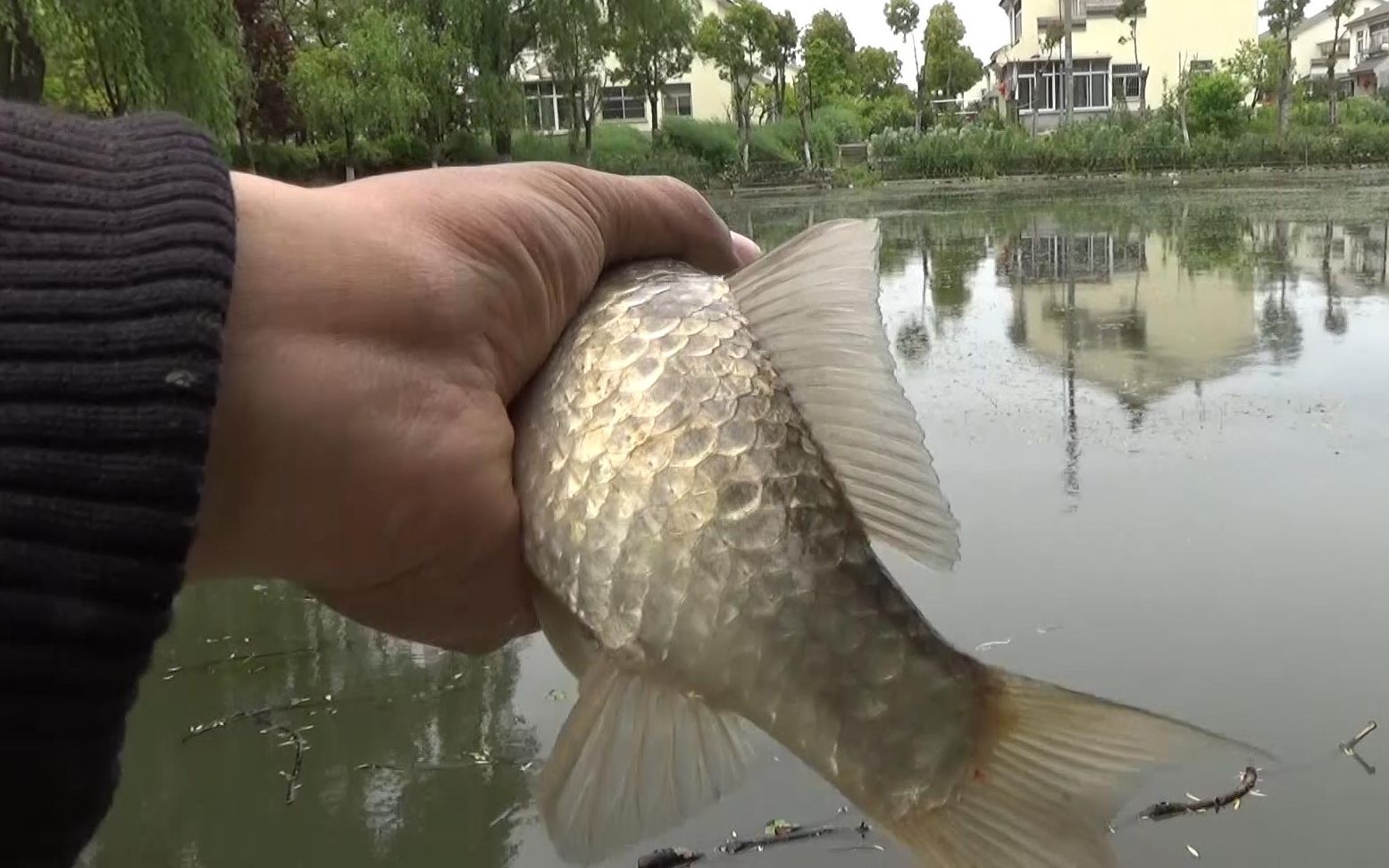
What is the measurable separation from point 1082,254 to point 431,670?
12898 mm

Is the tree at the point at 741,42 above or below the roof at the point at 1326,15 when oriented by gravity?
below

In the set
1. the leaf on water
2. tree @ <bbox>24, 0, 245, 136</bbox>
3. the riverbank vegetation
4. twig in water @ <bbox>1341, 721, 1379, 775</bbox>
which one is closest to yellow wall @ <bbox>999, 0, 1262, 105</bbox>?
the riverbank vegetation

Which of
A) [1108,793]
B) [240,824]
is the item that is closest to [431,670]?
[240,824]

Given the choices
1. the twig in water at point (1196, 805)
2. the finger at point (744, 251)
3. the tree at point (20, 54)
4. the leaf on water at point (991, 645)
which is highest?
the tree at point (20, 54)

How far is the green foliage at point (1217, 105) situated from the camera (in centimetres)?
3722

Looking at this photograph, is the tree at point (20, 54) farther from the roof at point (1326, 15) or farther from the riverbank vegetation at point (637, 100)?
the roof at point (1326, 15)

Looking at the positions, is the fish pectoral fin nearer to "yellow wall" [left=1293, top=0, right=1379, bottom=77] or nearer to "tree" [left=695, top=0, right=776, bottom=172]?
"tree" [left=695, top=0, right=776, bottom=172]

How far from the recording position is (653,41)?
3288 cm

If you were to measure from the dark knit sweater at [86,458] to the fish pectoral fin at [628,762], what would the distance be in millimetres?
437

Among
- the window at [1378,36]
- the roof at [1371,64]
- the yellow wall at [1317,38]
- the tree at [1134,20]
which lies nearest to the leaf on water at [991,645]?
the tree at [1134,20]

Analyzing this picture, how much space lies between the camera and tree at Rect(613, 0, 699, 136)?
31.2 meters

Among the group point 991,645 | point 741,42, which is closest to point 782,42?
point 741,42

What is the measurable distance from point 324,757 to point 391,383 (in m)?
3.12

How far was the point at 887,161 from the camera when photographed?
3631cm
